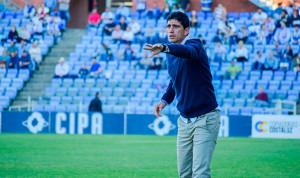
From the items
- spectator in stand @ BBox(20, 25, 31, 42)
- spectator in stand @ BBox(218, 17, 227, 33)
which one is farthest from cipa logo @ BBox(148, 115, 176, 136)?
spectator in stand @ BBox(20, 25, 31, 42)

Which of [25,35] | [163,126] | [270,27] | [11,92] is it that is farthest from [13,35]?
[270,27]

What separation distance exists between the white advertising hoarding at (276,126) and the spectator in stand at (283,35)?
5452mm

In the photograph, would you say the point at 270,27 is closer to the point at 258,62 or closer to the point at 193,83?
the point at 258,62

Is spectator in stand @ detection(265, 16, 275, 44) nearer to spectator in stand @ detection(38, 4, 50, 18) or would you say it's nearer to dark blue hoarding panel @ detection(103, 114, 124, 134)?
dark blue hoarding panel @ detection(103, 114, 124, 134)

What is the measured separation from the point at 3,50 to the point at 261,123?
532 inches

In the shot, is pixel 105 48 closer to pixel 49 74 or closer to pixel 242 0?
pixel 49 74

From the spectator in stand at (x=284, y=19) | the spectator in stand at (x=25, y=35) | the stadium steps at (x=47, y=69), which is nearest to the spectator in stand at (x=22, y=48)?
the spectator in stand at (x=25, y=35)

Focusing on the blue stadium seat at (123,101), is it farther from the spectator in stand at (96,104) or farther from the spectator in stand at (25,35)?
the spectator in stand at (25,35)

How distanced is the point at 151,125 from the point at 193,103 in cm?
1652

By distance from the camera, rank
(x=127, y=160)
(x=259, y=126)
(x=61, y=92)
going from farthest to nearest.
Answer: (x=61, y=92), (x=259, y=126), (x=127, y=160)

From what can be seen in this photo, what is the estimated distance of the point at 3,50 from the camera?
89.0ft

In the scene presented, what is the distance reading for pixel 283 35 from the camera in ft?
81.9

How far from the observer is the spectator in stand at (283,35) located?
24.9 meters

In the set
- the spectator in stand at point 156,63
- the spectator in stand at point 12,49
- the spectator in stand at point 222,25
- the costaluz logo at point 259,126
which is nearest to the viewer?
the costaluz logo at point 259,126
